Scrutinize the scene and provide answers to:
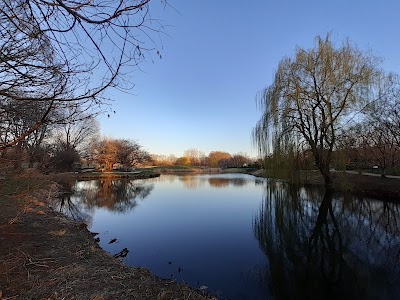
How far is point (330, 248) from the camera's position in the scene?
23.2 ft

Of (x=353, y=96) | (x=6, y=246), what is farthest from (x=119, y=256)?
(x=353, y=96)

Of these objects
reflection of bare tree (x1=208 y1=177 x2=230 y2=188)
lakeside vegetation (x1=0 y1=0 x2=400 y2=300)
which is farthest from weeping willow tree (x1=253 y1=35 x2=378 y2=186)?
reflection of bare tree (x1=208 y1=177 x2=230 y2=188)

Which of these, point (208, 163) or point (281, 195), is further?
point (208, 163)

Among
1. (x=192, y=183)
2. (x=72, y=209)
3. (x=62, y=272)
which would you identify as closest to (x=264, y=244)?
(x=62, y=272)

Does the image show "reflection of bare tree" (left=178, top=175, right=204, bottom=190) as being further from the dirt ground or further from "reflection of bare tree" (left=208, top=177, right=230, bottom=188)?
the dirt ground

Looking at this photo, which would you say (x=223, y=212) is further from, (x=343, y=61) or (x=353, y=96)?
(x=343, y=61)

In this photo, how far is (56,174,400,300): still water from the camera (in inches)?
198

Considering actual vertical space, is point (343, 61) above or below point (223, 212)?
above

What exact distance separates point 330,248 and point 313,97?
1010cm

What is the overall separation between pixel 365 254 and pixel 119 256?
5.58 meters

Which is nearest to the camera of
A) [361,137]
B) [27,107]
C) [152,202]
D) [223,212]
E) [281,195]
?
[27,107]

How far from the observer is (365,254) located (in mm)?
6465

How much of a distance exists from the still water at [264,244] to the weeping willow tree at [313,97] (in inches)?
138

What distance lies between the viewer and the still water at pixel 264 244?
502 centimetres
